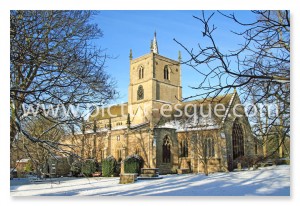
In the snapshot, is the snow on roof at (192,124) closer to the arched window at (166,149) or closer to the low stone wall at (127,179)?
the arched window at (166,149)

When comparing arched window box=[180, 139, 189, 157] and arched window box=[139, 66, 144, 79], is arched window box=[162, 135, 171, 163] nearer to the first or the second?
arched window box=[180, 139, 189, 157]

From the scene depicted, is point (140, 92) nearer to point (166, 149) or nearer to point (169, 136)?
point (169, 136)

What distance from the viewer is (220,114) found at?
15.0m

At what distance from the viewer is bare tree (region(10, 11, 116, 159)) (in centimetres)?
445

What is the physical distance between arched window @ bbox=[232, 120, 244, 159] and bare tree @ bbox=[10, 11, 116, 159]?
46.8 feet

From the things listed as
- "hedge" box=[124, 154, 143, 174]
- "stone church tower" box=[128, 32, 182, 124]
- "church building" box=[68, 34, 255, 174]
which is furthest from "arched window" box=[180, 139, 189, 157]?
"hedge" box=[124, 154, 143, 174]

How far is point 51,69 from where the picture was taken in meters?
4.74

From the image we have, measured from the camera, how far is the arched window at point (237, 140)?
18328mm

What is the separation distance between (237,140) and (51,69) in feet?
51.6

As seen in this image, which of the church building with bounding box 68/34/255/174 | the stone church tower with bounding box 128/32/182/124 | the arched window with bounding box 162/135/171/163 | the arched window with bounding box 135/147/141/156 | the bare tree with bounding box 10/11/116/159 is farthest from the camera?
the stone church tower with bounding box 128/32/182/124

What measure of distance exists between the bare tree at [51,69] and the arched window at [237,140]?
14250 millimetres

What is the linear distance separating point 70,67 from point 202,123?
Result: 11762mm
